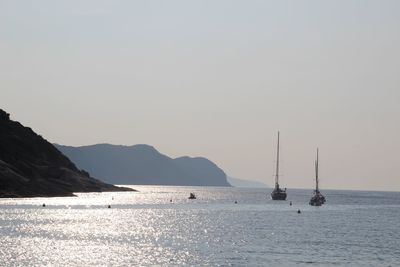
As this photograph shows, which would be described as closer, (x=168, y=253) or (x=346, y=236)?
(x=168, y=253)

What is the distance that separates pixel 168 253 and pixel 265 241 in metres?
21.1

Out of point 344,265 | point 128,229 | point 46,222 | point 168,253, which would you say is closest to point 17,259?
point 168,253

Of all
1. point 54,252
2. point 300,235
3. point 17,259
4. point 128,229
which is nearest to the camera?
point 17,259

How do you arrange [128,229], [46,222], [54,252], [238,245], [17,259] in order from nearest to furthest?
[17,259] → [54,252] → [238,245] → [128,229] → [46,222]

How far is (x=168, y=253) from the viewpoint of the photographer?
84.4 metres

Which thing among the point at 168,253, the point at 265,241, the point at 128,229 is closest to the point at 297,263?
the point at 168,253

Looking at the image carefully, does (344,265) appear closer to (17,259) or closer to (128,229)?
(17,259)

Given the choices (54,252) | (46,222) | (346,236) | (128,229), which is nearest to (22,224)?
(46,222)

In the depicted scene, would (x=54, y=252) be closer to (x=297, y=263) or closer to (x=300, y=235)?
(x=297, y=263)

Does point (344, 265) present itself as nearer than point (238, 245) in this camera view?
Yes

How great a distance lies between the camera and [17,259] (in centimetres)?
7581

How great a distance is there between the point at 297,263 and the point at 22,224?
6393cm

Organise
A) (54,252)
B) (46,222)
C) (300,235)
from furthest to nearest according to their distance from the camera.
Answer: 1. (46,222)
2. (300,235)
3. (54,252)

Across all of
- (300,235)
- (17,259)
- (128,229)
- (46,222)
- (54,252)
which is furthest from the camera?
(46,222)
